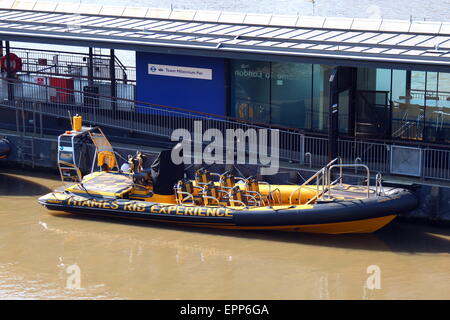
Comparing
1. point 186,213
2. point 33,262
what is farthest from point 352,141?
point 33,262

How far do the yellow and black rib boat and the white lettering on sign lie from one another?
9.59 feet

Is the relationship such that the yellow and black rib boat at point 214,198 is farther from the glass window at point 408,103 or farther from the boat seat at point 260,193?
the glass window at point 408,103

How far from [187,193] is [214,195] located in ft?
2.02

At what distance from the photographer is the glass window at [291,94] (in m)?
22.7

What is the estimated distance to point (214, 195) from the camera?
20.2m

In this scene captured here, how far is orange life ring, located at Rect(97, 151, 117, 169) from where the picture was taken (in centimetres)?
2208

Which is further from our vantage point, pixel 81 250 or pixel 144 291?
pixel 81 250

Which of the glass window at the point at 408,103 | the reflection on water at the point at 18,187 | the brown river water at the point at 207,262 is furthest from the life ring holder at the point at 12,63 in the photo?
the glass window at the point at 408,103

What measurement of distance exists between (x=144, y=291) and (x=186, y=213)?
11.3 feet

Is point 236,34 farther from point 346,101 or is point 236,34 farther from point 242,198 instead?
point 242,198

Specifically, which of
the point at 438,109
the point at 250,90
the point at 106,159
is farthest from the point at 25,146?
the point at 438,109

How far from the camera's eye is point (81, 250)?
1884 centimetres

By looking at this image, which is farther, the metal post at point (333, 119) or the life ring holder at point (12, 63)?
the life ring holder at point (12, 63)

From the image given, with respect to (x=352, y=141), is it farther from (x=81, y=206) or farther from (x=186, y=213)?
(x=81, y=206)
